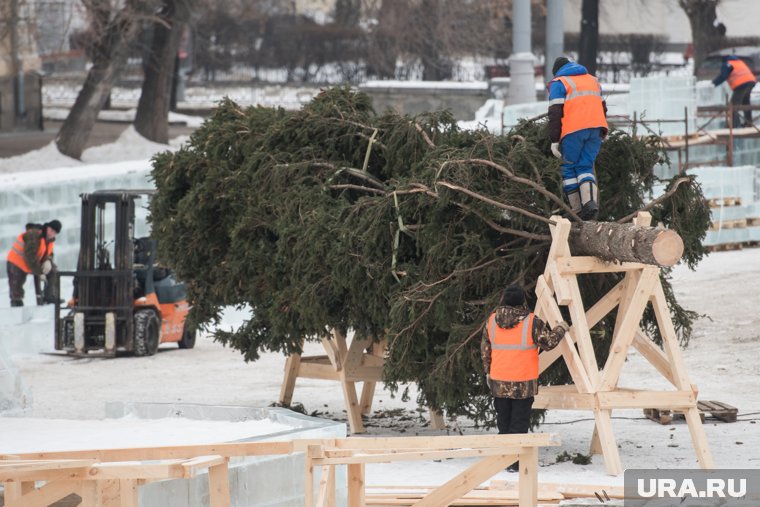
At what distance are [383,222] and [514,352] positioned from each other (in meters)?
1.97

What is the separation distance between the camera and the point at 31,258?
2314 cm

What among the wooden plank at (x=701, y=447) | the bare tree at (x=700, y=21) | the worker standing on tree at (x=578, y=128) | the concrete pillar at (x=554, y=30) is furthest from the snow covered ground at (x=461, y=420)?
the bare tree at (x=700, y=21)

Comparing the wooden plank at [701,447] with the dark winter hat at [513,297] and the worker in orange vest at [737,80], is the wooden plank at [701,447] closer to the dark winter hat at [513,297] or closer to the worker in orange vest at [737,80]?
the dark winter hat at [513,297]

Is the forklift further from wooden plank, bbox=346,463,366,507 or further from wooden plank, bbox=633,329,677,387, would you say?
wooden plank, bbox=346,463,366,507

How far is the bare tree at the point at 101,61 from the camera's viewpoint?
113ft

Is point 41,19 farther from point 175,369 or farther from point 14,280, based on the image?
point 175,369

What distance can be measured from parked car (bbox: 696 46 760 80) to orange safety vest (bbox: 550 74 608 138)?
31.8 m

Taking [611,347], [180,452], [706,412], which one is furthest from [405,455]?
[706,412]

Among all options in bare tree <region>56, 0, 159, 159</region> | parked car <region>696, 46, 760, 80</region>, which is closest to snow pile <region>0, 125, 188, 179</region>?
bare tree <region>56, 0, 159, 159</region>

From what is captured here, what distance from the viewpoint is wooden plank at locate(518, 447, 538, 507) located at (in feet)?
27.0

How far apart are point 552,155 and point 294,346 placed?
316cm

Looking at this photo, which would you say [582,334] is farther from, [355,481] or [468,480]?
[355,481]

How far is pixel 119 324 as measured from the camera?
20.0 m

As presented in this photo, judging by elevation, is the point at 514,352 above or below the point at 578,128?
below
